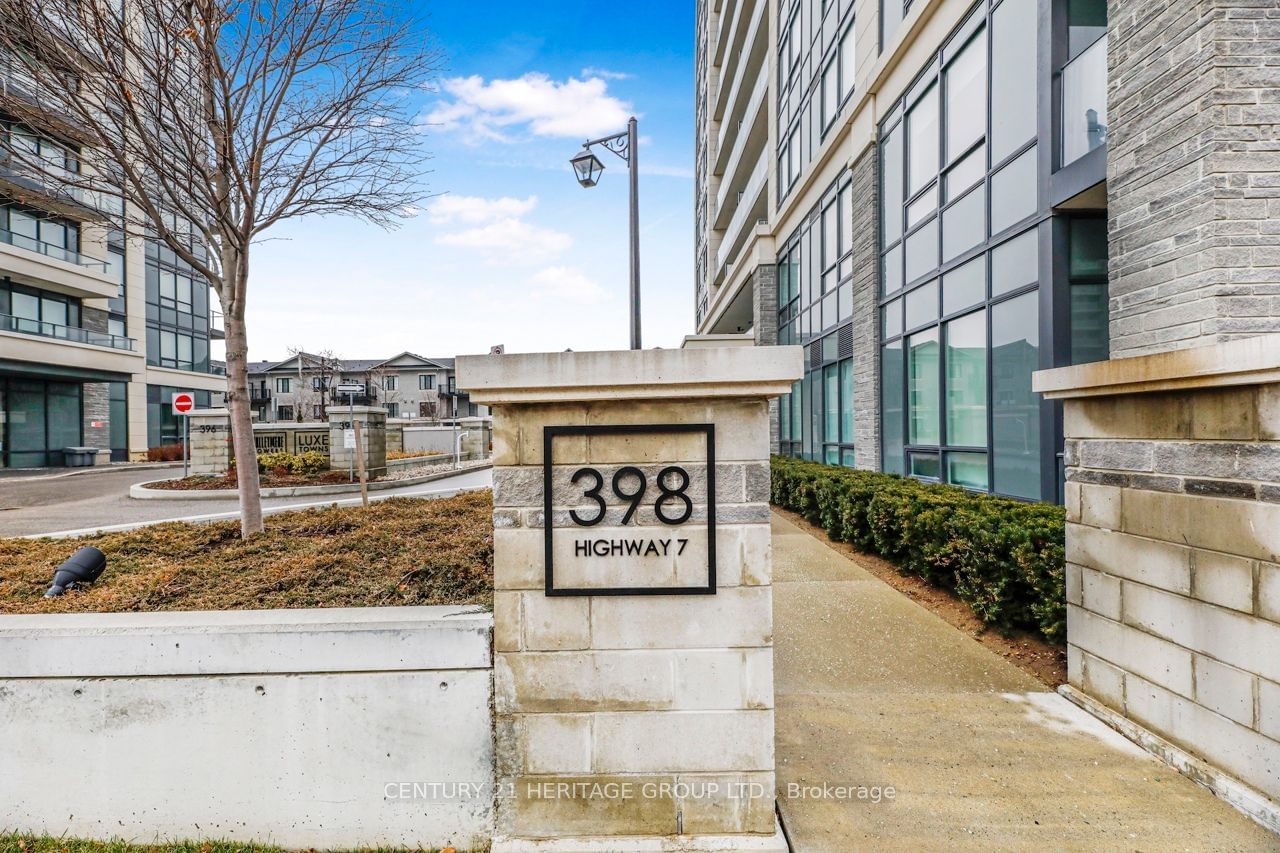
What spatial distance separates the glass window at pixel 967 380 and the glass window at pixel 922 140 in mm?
2650

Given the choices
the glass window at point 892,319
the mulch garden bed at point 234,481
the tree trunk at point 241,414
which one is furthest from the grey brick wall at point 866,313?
the mulch garden bed at point 234,481

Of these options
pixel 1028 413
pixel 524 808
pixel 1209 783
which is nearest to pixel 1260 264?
pixel 1028 413

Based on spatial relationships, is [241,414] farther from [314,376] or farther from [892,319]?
[314,376]

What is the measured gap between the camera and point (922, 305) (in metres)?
9.47

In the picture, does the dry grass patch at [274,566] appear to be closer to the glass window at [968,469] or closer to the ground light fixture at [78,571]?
the ground light fixture at [78,571]

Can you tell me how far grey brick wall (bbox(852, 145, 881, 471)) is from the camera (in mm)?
10977

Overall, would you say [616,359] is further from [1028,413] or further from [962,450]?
[962,450]

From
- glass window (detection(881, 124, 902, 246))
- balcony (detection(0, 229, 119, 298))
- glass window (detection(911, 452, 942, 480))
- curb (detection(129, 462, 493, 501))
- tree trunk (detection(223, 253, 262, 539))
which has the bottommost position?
curb (detection(129, 462, 493, 501))

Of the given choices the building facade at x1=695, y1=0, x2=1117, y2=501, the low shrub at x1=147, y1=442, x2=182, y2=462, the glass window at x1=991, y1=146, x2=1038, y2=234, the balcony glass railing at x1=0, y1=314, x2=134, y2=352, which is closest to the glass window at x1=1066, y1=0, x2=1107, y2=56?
the building facade at x1=695, y1=0, x2=1117, y2=501

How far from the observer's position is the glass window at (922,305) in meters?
9.11

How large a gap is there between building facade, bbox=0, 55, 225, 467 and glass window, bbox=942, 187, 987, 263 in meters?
23.1

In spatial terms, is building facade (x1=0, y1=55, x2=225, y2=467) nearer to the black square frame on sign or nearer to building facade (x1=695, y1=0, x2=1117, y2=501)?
building facade (x1=695, y1=0, x2=1117, y2=501)

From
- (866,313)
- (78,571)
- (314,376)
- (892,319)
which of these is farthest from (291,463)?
(314,376)

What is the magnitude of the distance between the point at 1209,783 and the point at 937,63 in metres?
9.70
